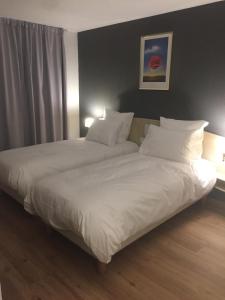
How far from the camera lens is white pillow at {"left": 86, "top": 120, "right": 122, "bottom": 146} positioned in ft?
11.2

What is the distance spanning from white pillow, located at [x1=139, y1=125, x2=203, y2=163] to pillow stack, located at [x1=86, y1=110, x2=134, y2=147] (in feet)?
2.07

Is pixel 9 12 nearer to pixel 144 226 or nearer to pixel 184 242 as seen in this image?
pixel 144 226

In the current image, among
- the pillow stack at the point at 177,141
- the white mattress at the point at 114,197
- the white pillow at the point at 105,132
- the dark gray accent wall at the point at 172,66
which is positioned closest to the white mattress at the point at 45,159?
the white pillow at the point at 105,132

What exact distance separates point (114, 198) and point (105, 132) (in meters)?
1.72

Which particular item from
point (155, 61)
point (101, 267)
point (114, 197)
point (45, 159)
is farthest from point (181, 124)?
point (101, 267)

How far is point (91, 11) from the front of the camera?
3.07 meters

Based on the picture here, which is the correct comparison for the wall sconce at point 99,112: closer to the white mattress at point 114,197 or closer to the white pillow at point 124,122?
the white pillow at point 124,122

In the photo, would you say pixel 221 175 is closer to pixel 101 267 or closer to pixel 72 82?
pixel 101 267

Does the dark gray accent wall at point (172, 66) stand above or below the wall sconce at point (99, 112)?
above

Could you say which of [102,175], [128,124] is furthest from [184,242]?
[128,124]

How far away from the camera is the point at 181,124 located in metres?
2.97

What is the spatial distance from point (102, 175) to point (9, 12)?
8.26ft

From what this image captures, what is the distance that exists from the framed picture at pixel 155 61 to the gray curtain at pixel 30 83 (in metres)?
1.49

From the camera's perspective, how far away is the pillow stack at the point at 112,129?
3422mm
